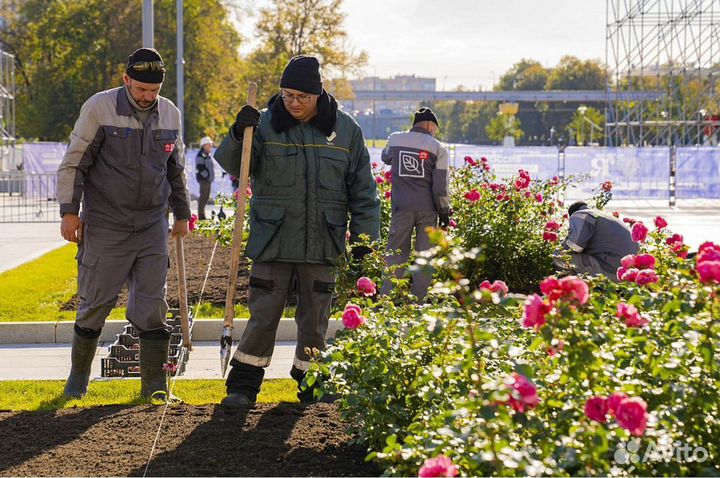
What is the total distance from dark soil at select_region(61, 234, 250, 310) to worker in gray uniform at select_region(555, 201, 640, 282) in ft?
10.5

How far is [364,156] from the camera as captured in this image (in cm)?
635

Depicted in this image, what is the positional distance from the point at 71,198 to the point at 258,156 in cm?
103

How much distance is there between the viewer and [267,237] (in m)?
6.06

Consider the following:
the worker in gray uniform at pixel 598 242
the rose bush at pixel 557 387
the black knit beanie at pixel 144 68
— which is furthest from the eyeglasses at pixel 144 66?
the worker in gray uniform at pixel 598 242

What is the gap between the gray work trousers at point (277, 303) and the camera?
620 cm

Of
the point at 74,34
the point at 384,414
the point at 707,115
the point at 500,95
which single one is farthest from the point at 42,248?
the point at 500,95

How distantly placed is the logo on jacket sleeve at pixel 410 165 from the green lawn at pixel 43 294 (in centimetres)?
160

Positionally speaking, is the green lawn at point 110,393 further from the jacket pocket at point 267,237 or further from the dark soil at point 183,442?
the jacket pocket at point 267,237

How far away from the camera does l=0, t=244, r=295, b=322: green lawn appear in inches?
400

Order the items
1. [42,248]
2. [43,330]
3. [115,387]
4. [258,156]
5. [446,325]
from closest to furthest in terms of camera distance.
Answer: [446,325] < [258,156] < [115,387] < [43,330] < [42,248]

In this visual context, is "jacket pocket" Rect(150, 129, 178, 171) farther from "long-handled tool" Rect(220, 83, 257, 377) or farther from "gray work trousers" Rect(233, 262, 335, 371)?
"gray work trousers" Rect(233, 262, 335, 371)

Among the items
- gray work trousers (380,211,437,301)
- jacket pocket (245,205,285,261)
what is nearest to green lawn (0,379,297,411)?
jacket pocket (245,205,285,261)

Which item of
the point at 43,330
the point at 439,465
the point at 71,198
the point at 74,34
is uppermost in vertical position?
the point at 74,34

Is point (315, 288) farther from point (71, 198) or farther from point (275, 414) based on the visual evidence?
point (71, 198)
